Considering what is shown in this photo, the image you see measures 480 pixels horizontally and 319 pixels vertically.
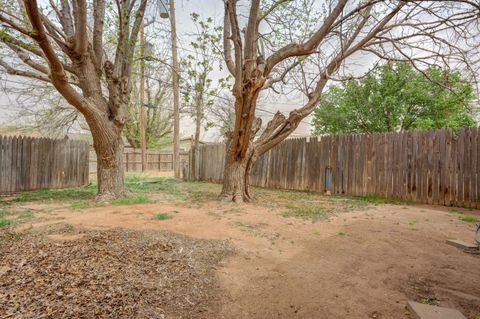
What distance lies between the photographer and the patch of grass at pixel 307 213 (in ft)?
15.9

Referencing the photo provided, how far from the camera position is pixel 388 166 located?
22.9 feet

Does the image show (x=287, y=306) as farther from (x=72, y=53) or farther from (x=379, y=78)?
(x=379, y=78)

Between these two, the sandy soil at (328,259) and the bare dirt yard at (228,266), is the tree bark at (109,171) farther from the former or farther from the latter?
the bare dirt yard at (228,266)

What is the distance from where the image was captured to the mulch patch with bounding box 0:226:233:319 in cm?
179

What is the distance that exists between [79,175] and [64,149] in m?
1.10

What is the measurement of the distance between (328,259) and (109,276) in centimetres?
217

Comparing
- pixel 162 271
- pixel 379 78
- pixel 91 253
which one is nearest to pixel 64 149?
pixel 91 253

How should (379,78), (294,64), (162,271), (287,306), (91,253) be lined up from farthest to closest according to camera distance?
(379,78) < (294,64) < (91,253) < (162,271) < (287,306)

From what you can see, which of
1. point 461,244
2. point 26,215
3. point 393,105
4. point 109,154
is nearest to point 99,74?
point 109,154

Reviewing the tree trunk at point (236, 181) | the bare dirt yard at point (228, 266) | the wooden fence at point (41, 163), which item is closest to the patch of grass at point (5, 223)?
the bare dirt yard at point (228, 266)

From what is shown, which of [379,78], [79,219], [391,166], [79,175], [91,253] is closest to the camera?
[91,253]

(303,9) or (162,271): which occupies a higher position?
(303,9)

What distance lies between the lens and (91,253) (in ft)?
8.60

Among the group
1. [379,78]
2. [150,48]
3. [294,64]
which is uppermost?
[379,78]
